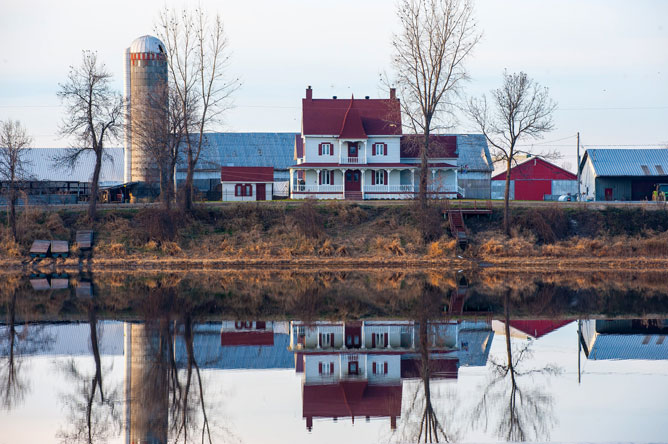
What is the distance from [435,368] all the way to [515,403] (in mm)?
3027

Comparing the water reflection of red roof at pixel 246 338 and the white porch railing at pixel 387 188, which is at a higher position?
the white porch railing at pixel 387 188

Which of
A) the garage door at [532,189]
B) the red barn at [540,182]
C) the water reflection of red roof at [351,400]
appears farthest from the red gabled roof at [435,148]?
the water reflection of red roof at [351,400]

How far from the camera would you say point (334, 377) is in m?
17.3

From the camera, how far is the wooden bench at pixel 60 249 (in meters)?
44.0

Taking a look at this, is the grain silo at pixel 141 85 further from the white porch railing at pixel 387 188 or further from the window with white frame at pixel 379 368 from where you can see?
the window with white frame at pixel 379 368

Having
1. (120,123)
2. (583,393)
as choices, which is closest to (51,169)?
(120,123)

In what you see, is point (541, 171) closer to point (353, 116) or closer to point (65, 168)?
point (353, 116)

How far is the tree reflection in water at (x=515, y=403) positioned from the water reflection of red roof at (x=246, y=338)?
251 inches

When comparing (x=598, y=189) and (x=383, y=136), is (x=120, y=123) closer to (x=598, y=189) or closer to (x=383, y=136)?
(x=383, y=136)

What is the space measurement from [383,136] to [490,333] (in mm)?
38096

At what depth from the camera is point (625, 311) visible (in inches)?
1001

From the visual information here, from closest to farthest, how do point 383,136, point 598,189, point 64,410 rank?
point 64,410 < point 383,136 < point 598,189

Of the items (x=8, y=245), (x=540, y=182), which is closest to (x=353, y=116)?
(x=540, y=182)

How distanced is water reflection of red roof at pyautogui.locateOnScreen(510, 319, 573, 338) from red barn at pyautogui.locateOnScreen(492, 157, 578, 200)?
157ft
